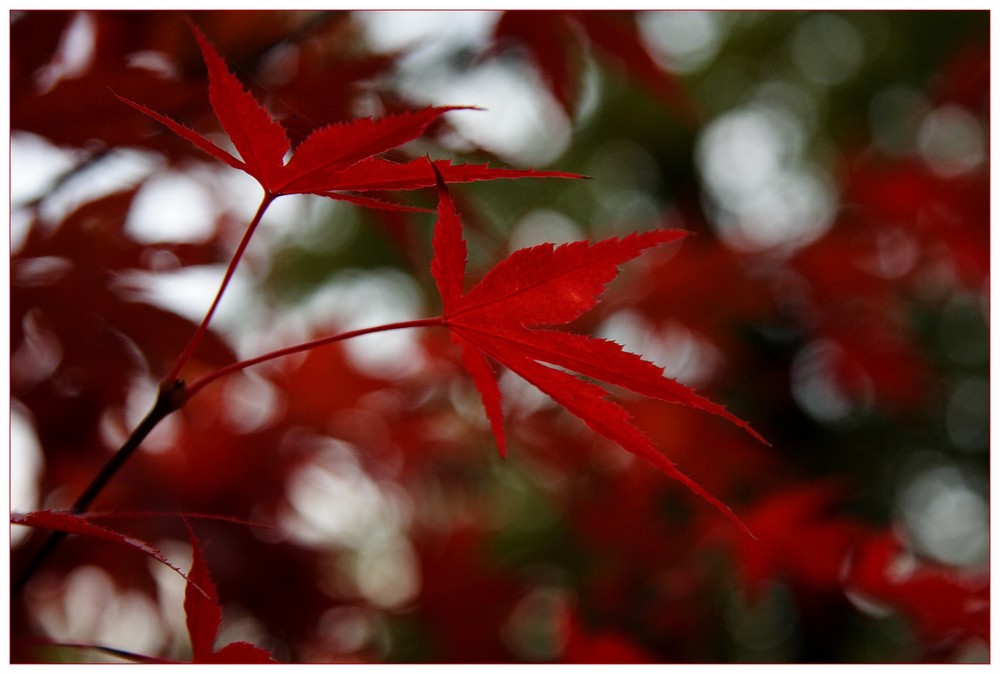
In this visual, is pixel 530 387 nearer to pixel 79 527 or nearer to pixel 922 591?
pixel 922 591

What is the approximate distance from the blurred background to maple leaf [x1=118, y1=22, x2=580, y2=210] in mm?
67

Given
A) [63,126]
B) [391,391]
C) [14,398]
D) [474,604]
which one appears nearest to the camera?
[63,126]

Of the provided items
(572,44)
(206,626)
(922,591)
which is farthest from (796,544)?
(206,626)

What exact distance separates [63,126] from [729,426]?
5.46 ft

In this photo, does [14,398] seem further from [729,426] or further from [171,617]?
[729,426]

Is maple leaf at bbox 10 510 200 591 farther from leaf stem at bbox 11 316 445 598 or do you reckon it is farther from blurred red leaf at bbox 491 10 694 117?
blurred red leaf at bbox 491 10 694 117

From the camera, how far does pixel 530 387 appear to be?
1.68m

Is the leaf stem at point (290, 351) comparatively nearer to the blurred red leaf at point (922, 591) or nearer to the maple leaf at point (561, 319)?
the maple leaf at point (561, 319)

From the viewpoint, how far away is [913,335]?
2736mm

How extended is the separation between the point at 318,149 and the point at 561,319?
0.43ft

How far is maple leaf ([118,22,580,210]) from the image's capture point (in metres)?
0.33

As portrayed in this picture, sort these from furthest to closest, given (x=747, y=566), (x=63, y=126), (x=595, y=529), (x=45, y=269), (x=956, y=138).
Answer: (x=956, y=138) < (x=595, y=529) < (x=747, y=566) < (x=45, y=269) < (x=63, y=126)
